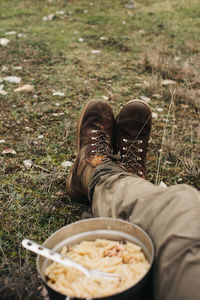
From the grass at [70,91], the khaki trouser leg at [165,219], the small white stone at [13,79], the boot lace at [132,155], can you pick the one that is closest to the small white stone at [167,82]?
the grass at [70,91]

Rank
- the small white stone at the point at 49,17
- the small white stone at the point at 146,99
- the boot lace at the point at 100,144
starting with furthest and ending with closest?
1. the small white stone at the point at 49,17
2. the small white stone at the point at 146,99
3. the boot lace at the point at 100,144

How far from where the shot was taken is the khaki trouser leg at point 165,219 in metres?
1.04

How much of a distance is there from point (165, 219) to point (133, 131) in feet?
4.10

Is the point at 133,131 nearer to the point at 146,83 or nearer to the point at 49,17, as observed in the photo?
the point at 146,83

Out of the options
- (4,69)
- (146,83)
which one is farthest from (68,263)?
(4,69)

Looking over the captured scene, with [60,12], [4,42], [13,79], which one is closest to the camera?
[13,79]

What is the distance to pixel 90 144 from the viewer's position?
219 cm

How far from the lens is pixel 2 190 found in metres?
2.01

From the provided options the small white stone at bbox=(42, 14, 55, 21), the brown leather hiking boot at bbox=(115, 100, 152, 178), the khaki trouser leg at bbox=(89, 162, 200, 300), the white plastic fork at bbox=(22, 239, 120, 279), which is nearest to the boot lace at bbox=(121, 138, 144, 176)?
the brown leather hiking boot at bbox=(115, 100, 152, 178)

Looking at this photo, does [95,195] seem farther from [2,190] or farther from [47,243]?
[2,190]

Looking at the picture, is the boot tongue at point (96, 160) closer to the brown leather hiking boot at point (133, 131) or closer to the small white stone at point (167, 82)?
the brown leather hiking boot at point (133, 131)

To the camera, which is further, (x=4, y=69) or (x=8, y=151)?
(x=4, y=69)

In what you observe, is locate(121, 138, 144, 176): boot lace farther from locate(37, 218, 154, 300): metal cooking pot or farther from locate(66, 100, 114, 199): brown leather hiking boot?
locate(37, 218, 154, 300): metal cooking pot

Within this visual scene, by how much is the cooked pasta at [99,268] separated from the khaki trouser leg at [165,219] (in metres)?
0.09
